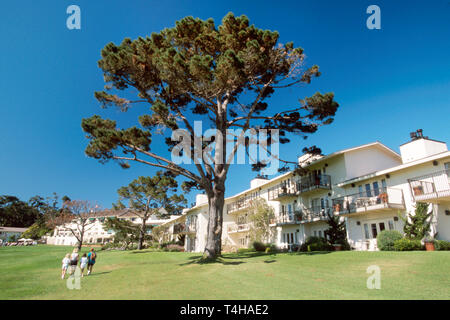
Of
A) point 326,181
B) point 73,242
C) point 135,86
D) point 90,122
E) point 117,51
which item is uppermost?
point 117,51

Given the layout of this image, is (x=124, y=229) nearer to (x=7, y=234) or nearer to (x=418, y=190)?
(x=418, y=190)

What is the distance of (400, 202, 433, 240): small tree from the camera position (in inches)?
638

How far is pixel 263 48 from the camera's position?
16.6 m

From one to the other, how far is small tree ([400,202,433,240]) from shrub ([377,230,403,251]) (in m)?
0.63

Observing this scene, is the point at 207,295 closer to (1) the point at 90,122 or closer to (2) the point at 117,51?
(1) the point at 90,122

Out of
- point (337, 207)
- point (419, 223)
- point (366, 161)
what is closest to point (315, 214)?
point (337, 207)

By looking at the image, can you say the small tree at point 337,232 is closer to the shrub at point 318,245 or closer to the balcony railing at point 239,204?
the shrub at point 318,245

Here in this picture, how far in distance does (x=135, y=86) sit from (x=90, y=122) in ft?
12.0

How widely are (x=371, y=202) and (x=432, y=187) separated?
4100mm

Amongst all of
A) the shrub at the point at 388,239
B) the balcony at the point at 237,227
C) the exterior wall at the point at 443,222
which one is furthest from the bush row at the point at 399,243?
the balcony at the point at 237,227

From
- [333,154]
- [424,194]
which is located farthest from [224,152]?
[424,194]

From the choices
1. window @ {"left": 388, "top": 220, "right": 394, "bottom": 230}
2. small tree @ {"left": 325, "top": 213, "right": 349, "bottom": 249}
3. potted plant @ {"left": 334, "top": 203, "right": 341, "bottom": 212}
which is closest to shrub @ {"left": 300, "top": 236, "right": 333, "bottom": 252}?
small tree @ {"left": 325, "top": 213, "right": 349, "bottom": 249}

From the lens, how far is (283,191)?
2880 cm

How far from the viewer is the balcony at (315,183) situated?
24531 mm
